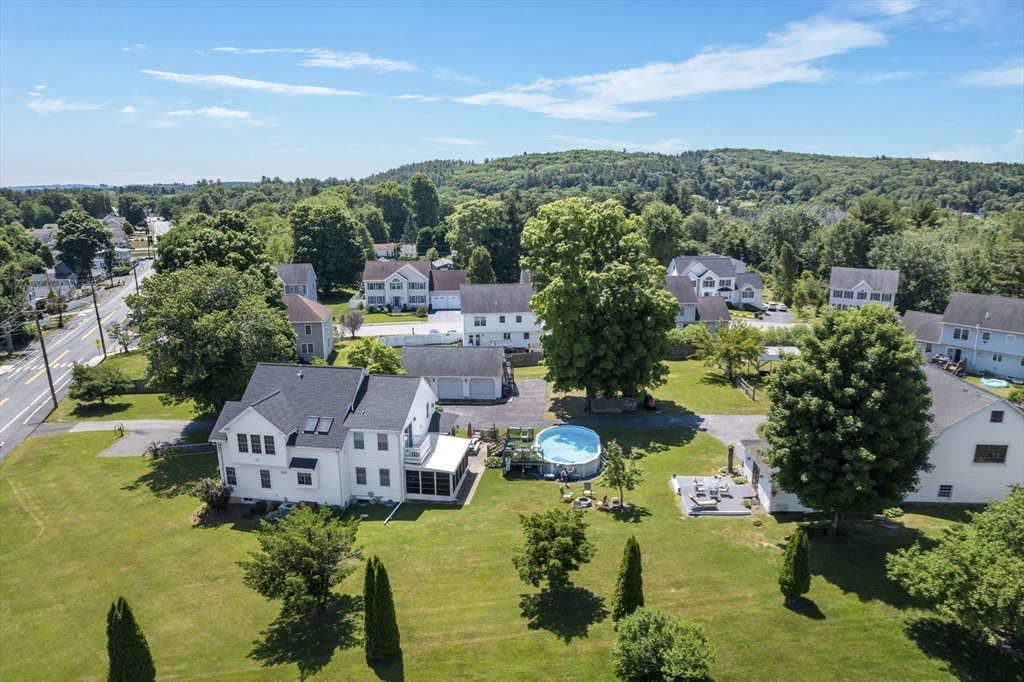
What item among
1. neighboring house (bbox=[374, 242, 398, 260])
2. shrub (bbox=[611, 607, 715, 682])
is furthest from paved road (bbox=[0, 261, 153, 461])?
neighboring house (bbox=[374, 242, 398, 260])

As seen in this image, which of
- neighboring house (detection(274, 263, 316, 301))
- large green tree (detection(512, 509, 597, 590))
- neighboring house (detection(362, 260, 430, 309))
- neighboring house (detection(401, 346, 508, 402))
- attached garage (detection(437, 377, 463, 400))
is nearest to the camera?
large green tree (detection(512, 509, 597, 590))

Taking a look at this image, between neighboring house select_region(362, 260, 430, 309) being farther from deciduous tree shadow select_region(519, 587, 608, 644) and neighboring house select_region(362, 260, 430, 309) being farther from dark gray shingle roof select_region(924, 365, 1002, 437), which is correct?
deciduous tree shadow select_region(519, 587, 608, 644)

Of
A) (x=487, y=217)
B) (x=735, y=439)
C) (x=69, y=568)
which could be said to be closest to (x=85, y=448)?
(x=69, y=568)

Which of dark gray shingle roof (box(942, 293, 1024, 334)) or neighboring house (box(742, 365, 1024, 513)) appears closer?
neighboring house (box(742, 365, 1024, 513))

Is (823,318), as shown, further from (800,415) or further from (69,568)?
(69,568)

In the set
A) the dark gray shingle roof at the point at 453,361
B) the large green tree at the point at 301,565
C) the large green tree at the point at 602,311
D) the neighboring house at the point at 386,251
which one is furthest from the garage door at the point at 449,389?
the neighboring house at the point at 386,251

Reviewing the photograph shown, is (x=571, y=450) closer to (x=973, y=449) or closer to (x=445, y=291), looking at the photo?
(x=973, y=449)

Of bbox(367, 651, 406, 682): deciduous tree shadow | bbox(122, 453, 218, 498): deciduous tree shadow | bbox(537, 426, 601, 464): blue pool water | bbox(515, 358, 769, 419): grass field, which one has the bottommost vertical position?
bbox(122, 453, 218, 498): deciduous tree shadow
